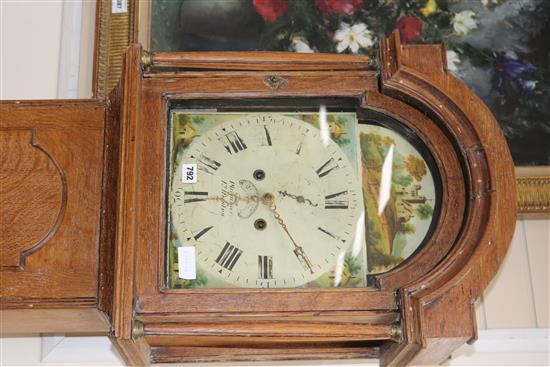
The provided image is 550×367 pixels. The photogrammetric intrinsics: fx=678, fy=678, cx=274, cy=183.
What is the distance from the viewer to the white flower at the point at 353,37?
1860 mm

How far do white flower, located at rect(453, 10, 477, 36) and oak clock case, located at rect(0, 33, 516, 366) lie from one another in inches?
24.4

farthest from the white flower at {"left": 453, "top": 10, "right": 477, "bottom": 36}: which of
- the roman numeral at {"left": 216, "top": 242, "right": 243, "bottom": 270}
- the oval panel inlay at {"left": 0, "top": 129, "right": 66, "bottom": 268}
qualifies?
the oval panel inlay at {"left": 0, "top": 129, "right": 66, "bottom": 268}

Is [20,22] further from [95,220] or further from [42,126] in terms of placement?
[95,220]

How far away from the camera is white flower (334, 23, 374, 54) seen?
186 centimetres

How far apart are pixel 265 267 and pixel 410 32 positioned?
0.93 m

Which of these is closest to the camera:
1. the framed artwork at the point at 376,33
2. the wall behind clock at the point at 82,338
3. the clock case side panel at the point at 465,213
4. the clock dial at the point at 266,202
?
the clock case side panel at the point at 465,213

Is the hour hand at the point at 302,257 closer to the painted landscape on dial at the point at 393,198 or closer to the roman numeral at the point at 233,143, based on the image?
the painted landscape on dial at the point at 393,198

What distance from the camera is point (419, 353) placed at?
48.6 inches

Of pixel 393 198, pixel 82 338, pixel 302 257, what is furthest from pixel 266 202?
pixel 82 338

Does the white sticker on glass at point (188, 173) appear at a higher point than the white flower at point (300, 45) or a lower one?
lower

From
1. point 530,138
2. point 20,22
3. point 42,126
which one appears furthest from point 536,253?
point 20,22

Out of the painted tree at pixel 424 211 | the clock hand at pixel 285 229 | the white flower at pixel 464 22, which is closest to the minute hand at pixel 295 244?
the clock hand at pixel 285 229

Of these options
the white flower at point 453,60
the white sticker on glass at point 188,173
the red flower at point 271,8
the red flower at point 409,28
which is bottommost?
the white sticker on glass at point 188,173

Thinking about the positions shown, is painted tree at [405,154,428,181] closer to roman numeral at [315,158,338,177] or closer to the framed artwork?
roman numeral at [315,158,338,177]
